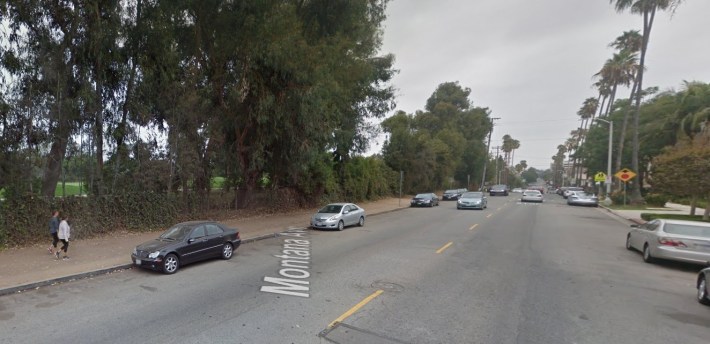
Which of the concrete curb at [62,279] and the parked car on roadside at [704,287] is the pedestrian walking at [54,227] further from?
the parked car on roadside at [704,287]

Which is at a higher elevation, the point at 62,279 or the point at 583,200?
Answer: the point at 583,200

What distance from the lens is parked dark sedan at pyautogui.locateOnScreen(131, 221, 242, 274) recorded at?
8688mm

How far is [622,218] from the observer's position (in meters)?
23.8

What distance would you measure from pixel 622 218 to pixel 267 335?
86.1ft

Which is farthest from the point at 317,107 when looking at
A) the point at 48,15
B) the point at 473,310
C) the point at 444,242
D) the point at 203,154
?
the point at 473,310

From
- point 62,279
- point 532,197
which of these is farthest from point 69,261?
point 532,197

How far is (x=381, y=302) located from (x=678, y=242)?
8649mm

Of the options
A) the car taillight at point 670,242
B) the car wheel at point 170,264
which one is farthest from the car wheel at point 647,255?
the car wheel at point 170,264

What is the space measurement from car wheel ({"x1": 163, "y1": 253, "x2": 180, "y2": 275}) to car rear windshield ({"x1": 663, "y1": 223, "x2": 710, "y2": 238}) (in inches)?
508

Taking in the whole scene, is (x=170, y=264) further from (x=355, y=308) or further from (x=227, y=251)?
(x=355, y=308)

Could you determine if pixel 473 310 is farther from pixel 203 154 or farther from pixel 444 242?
pixel 203 154

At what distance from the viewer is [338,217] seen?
665 inches

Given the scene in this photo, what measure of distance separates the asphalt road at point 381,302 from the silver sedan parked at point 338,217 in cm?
544

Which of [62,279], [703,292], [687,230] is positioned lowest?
[62,279]
